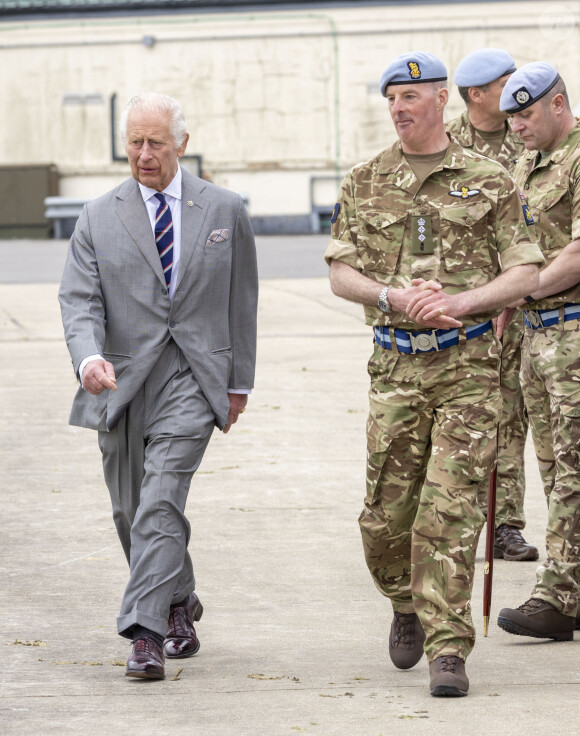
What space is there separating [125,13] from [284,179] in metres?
5.43

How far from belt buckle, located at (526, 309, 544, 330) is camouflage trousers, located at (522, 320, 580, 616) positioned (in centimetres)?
4

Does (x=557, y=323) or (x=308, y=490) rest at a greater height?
(x=557, y=323)

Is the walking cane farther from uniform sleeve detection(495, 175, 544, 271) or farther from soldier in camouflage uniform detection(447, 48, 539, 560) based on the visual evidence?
soldier in camouflage uniform detection(447, 48, 539, 560)

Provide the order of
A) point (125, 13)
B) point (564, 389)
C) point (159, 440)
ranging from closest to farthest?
point (159, 440) < point (564, 389) < point (125, 13)

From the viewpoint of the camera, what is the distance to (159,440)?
535 centimetres

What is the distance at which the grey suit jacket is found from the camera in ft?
17.6

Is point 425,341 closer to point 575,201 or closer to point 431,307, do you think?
point 431,307

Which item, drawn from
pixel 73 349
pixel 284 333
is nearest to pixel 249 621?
pixel 73 349

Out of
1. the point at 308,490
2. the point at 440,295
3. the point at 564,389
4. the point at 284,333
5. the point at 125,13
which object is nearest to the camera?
the point at 440,295

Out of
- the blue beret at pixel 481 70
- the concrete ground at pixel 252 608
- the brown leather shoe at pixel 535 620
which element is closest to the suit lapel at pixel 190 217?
the concrete ground at pixel 252 608

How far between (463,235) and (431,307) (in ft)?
1.12

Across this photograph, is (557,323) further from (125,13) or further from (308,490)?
(125,13)

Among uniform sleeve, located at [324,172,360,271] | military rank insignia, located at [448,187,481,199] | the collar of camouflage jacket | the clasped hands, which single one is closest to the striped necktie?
uniform sleeve, located at [324,172,360,271]

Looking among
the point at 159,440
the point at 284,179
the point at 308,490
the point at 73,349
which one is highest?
the point at 73,349
